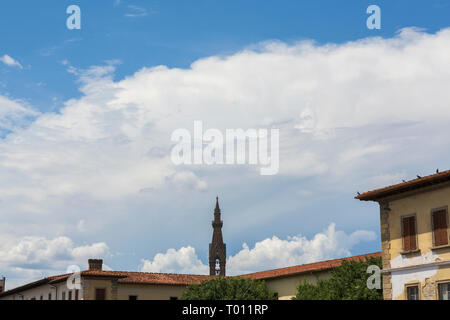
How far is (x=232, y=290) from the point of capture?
46.6 metres

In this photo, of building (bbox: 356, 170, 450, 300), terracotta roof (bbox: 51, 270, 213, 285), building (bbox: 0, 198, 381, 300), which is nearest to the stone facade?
building (bbox: 356, 170, 450, 300)

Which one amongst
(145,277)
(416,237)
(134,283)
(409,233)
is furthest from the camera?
(145,277)

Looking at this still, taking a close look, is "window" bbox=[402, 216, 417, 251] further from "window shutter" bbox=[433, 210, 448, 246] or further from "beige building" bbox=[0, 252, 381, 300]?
"beige building" bbox=[0, 252, 381, 300]

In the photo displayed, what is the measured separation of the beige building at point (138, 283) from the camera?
47.9 m

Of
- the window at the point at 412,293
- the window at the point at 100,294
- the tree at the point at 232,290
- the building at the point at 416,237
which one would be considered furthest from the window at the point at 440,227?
the window at the point at 100,294

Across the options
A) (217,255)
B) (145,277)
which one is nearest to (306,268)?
(145,277)

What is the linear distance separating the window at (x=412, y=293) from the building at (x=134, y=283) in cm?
1248

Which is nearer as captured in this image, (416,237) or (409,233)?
(416,237)

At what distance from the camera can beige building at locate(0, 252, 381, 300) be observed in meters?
47.9

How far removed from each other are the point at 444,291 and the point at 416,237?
283 centimetres

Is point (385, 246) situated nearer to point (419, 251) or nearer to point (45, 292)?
point (419, 251)
